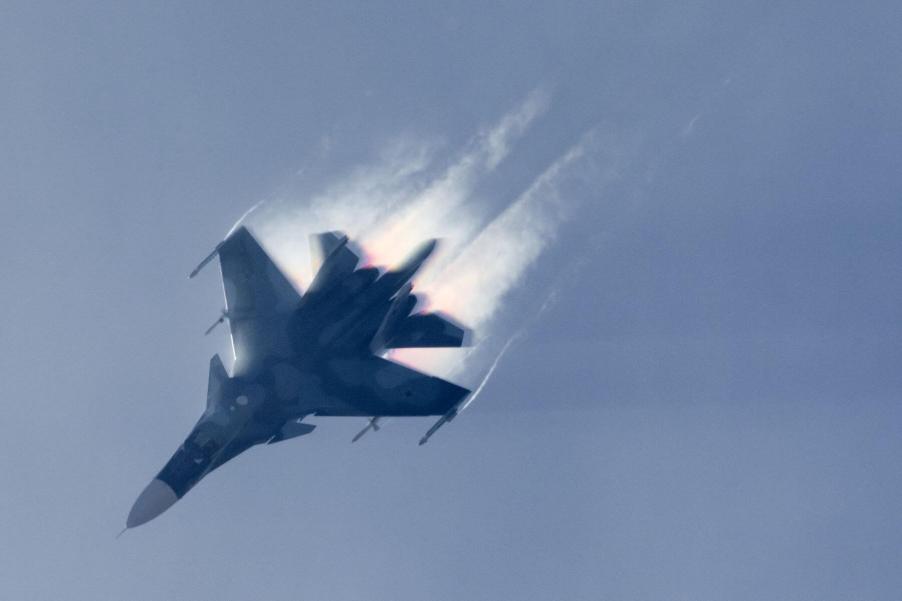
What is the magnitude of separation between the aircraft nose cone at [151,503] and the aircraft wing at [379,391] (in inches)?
408

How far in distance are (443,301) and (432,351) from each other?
3552 millimetres

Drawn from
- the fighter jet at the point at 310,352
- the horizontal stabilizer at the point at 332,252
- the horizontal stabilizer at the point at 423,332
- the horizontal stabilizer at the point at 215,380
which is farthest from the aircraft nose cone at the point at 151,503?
the horizontal stabilizer at the point at 423,332

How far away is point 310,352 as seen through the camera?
189 ft

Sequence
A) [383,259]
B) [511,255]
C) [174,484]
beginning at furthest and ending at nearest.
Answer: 1. [511,255]
2. [383,259]
3. [174,484]

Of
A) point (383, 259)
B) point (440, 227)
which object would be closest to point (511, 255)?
point (440, 227)

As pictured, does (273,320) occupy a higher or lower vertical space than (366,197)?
lower

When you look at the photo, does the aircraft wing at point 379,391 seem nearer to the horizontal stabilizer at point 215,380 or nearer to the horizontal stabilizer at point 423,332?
the horizontal stabilizer at point 423,332

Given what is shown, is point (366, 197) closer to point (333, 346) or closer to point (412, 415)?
point (333, 346)

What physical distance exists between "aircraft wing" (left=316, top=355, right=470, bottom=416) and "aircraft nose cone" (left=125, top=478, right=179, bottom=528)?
34.0 feet

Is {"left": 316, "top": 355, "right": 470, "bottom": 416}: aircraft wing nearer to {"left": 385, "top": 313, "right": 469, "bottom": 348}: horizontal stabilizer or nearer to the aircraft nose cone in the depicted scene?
{"left": 385, "top": 313, "right": 469, "bottom": 348}: horizontal stabilizer

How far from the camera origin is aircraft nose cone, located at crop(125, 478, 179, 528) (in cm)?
5200

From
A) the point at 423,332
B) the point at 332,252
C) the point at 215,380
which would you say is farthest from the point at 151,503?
the point at 423,332

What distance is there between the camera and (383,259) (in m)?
56.9

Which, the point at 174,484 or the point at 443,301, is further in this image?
the point at 443,301
